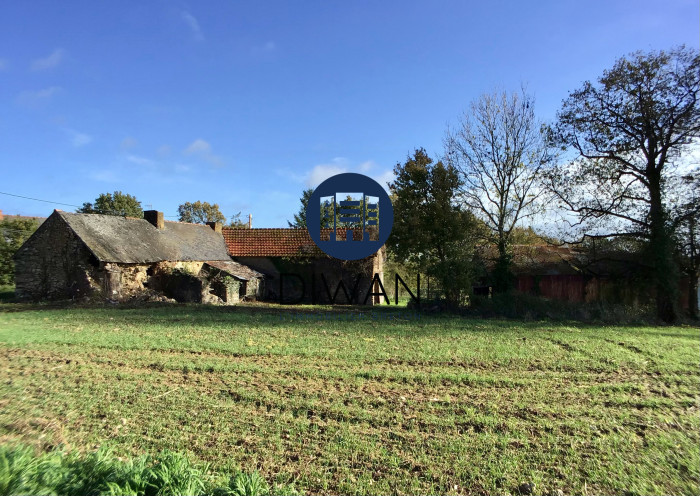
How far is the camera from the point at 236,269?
24.2 metres

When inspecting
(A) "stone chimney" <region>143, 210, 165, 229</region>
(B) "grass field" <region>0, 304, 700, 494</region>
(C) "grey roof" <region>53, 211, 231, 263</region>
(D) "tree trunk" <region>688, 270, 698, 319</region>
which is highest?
(A) "stone chimney" <region>143, 210, 165, 229</region>

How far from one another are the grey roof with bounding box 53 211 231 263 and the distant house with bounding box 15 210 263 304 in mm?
46

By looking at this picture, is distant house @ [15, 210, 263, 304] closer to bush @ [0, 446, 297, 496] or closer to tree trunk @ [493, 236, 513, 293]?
tree trunk @ [493, 236, 513, 293]

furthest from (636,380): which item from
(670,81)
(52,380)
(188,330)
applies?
(670,81)

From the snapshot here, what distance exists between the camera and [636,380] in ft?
20.6

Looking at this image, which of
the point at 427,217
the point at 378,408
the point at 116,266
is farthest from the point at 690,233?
the point at 116,266

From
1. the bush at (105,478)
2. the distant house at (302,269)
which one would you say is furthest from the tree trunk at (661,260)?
the bush at (105,478)

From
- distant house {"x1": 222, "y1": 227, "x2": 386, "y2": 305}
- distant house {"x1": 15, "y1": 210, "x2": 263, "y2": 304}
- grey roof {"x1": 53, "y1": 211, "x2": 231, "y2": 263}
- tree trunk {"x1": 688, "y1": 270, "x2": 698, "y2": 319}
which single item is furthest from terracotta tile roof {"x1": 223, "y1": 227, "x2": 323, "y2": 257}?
tree trunk {"x1": 688, "y1": 270, "x2": 698, "y2": 319}

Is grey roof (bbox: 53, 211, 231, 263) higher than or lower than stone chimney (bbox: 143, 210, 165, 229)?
lower

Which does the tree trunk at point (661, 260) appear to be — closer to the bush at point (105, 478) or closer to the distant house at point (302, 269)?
the distant house at point (302, 269)

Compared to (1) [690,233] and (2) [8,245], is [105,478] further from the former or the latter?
(2) [8,245]

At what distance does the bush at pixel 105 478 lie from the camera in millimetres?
2627

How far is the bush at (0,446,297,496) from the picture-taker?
2.63m

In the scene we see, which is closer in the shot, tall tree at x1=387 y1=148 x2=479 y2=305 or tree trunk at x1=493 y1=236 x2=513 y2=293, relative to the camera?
tall tree at x1=387 y1=148 x2=479 y2=305
